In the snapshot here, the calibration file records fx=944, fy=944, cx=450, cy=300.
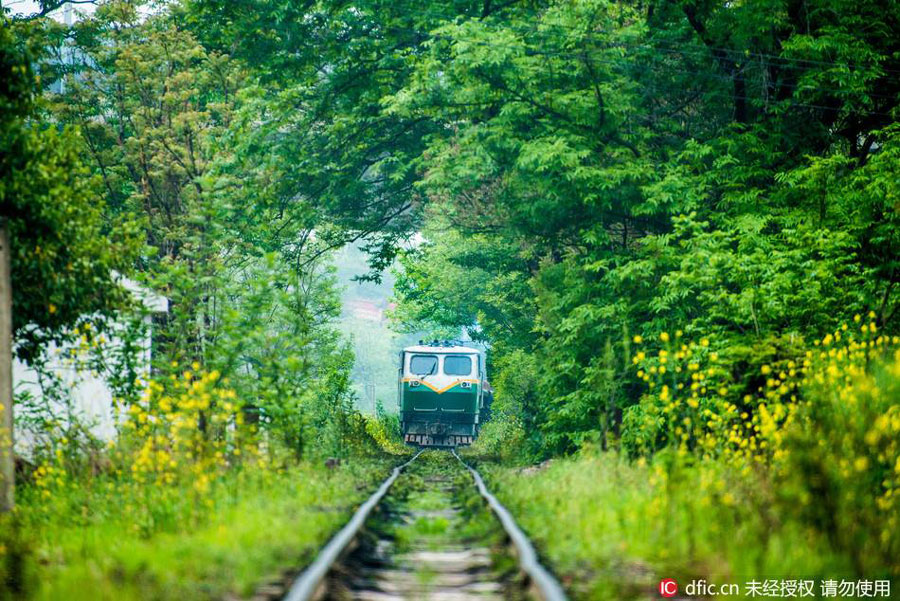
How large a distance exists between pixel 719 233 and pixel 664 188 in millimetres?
2558

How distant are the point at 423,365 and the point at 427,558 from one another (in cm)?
2175

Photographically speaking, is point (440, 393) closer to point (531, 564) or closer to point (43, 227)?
point (43, 227)

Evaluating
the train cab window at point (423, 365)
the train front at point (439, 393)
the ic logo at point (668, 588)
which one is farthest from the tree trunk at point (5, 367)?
the train cab window at point (423, 365)

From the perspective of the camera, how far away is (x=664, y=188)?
57.4ft

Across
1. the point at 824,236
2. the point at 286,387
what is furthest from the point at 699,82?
the point at 286,387

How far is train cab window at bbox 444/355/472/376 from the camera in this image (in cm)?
2969

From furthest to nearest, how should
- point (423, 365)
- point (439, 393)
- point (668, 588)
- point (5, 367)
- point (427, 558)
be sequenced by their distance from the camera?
1. point (423, 365)
2. point (439, 393)
3. point (5, 367)
4. point (427, 558)
5. point (668, 588)

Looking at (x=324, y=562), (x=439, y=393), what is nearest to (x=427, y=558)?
(x=324, y=562)

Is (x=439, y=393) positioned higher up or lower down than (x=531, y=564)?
higher up

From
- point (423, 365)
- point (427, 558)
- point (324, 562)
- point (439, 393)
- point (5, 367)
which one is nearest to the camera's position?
point (324, 562)

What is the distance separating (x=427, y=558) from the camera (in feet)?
26.4

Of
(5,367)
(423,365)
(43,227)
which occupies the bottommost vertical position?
(5,367)

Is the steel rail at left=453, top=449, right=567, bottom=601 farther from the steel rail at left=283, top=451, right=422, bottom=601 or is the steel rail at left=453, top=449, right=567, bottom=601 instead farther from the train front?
the train front

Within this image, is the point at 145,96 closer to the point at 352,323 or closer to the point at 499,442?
the point at 499,442
